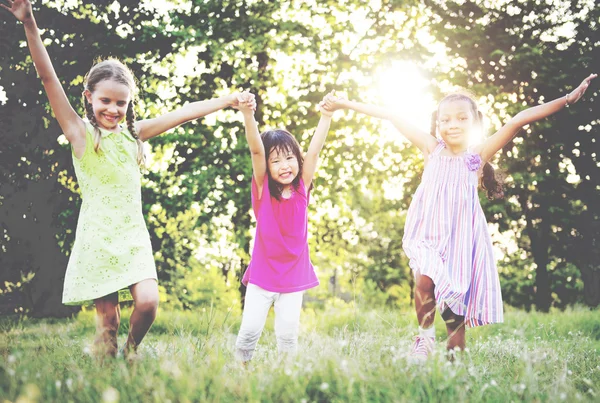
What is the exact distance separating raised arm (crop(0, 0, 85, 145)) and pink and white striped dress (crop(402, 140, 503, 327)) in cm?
256

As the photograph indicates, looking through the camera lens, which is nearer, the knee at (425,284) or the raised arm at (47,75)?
the raised arm at (47,75)

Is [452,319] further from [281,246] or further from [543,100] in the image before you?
[543,100]

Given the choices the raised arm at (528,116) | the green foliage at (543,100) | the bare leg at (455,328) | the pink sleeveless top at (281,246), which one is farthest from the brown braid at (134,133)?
the green foliage at (543,100)

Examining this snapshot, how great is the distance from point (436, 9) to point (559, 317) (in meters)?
7.64

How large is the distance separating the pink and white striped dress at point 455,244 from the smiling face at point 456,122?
0.14 meters

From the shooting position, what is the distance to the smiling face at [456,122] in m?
4.48

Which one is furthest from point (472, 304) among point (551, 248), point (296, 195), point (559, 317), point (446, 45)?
point (551, 248)

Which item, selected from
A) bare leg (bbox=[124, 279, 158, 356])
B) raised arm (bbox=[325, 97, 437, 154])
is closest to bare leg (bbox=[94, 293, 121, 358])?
bare leg (bbox=[124, 279, 158, 356])

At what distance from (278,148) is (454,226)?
152 centimetres

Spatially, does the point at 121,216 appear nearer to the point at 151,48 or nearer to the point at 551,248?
the point at 151,48

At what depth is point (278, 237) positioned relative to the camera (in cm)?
445

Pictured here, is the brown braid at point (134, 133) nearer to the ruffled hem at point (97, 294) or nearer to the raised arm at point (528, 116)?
the ruffled hem at point (97, 294)

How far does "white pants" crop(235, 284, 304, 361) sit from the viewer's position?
4.29 metres

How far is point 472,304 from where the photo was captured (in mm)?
4270
